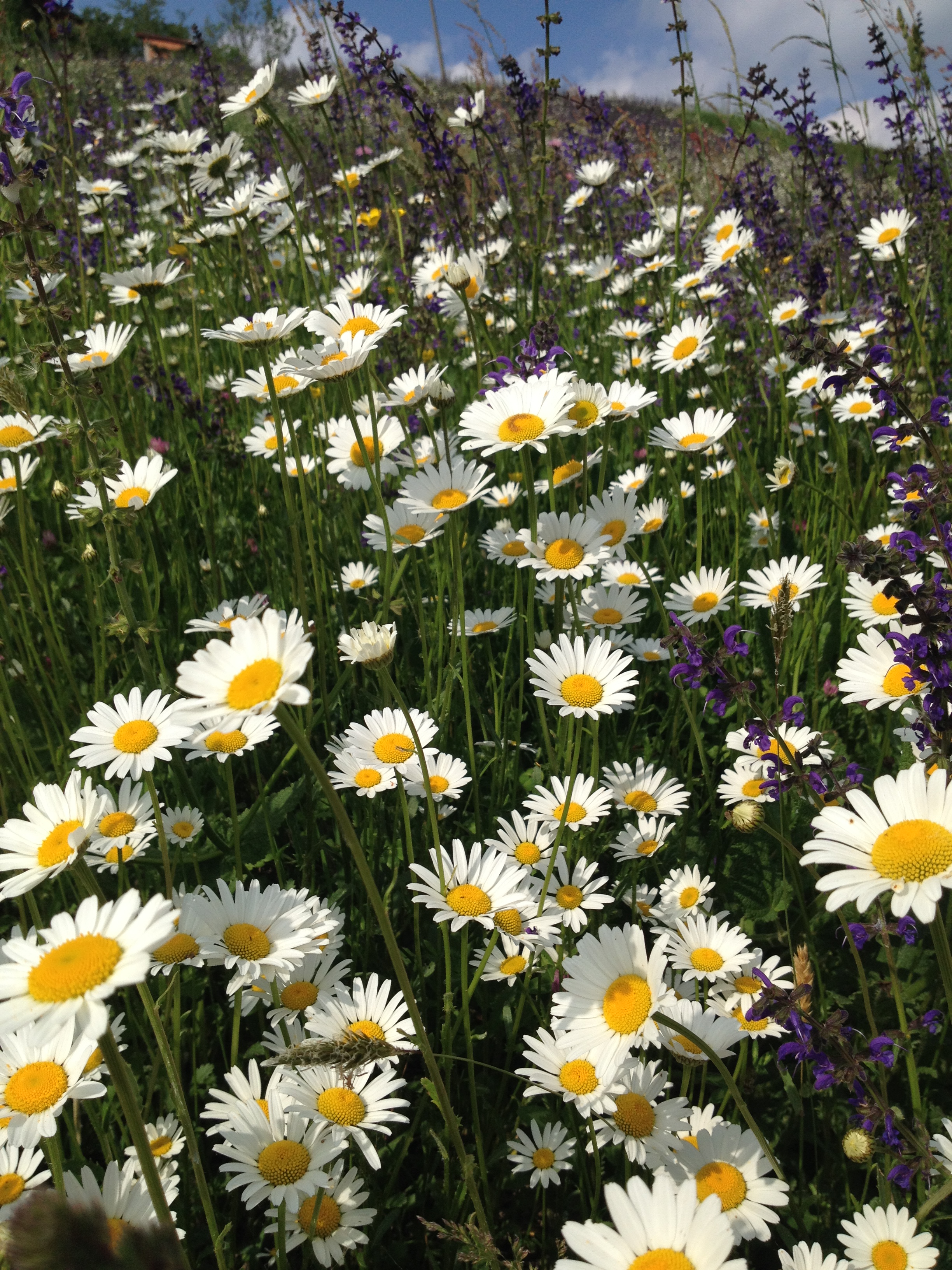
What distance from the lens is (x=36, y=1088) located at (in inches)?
47.0

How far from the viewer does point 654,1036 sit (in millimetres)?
1198

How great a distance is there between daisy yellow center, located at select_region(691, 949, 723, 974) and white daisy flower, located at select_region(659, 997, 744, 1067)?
0.47ft

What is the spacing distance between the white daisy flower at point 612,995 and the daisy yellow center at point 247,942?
476 mm

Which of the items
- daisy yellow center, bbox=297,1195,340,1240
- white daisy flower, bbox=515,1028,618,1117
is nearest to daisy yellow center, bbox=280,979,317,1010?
daisy yellow center, bbox=297,1195,340,1240

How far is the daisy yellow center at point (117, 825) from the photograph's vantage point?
162 centimetres

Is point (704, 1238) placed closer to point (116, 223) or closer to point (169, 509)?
point (169, 509)

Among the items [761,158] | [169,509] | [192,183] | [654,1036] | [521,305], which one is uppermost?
[761,158]

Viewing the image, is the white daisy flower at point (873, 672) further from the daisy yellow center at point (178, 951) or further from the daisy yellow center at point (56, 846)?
the daisy yellow center at point (56, 846)

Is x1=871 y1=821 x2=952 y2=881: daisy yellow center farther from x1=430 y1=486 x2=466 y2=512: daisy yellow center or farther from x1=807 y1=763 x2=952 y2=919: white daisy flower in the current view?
x1=430 y1=486 x2=466 y2=512: daisy yellow center

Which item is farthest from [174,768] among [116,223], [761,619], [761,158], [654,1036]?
[116,223]

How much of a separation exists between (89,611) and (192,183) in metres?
2.14

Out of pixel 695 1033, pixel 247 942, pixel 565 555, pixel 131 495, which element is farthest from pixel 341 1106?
pixel 131 495

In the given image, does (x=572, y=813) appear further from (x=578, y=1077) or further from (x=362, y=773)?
(x=578, y=1077)

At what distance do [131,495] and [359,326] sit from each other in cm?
80
